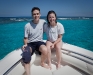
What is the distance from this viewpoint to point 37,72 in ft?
6.82

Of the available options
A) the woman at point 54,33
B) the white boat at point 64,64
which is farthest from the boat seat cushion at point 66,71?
the woman at point 54,33

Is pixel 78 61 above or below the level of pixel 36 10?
below

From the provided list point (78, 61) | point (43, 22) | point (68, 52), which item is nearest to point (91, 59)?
point (78, 61)

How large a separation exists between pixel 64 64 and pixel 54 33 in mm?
577

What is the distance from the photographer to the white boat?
1.86 m

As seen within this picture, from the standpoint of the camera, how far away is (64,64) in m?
2.41

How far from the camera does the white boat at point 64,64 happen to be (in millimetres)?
1864

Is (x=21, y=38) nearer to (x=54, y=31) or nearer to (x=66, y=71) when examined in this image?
(x=54, y=31)

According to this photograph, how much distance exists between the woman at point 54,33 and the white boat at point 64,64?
15 centimetres

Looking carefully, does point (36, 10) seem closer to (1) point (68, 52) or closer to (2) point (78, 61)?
(1) point (68, 52)

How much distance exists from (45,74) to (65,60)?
0.47 m

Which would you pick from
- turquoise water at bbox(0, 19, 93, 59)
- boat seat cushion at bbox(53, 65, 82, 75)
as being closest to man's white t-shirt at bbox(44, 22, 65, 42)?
boat seat cushion at bbox(53, 65, 82, 75)

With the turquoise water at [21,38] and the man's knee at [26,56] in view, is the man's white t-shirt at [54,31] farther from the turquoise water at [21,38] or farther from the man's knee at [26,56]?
the turquoise water at [21,38]

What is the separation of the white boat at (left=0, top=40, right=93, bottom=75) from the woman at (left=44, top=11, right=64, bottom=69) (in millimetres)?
147
